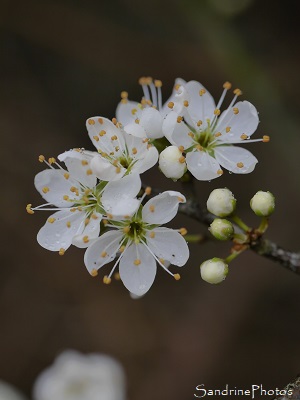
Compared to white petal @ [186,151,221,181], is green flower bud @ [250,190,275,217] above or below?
below

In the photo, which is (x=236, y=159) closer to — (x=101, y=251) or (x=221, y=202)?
(x=221, y=202)

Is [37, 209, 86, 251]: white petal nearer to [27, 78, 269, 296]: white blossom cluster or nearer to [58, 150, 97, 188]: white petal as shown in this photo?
[27, 78, 269, 296]: white blossom cluster

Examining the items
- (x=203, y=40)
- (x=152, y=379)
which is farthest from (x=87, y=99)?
(x=152, y=379)

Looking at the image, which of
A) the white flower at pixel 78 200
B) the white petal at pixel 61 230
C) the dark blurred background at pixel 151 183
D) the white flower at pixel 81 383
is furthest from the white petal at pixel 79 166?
the dark blurred background at pixel 151 183

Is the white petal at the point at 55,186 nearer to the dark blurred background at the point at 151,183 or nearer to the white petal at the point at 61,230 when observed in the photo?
the white petal at the point at 61,230

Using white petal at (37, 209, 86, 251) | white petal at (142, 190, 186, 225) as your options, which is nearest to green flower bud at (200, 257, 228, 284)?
white petal at (142, 190, 186, 225)
